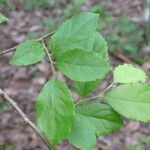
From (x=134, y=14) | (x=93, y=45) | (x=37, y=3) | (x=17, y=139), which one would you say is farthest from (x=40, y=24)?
(x=93, y=45)

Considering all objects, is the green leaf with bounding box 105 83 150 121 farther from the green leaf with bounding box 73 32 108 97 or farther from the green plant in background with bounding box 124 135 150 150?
the green plant in background with bounding box 124 135 150 150

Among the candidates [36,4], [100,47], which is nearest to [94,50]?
[100,47]

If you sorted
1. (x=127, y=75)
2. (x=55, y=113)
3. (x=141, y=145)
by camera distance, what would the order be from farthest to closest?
(x=141, y=145) → (x=127, y=75) → (x=55, y=113)

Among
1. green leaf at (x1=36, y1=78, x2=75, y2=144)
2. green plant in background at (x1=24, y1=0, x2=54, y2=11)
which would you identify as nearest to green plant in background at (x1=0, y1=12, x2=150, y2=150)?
green leaf at (x1=36, y1=78, x2=75, y2=144)

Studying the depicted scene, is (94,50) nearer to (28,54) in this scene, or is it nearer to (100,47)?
(100,47)

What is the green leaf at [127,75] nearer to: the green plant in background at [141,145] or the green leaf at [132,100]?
the green leaf at [132,100]

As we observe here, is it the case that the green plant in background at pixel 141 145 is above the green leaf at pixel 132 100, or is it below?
below

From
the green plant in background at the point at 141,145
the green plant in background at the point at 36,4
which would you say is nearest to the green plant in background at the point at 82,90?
the green plant in background at the point at 141,145
